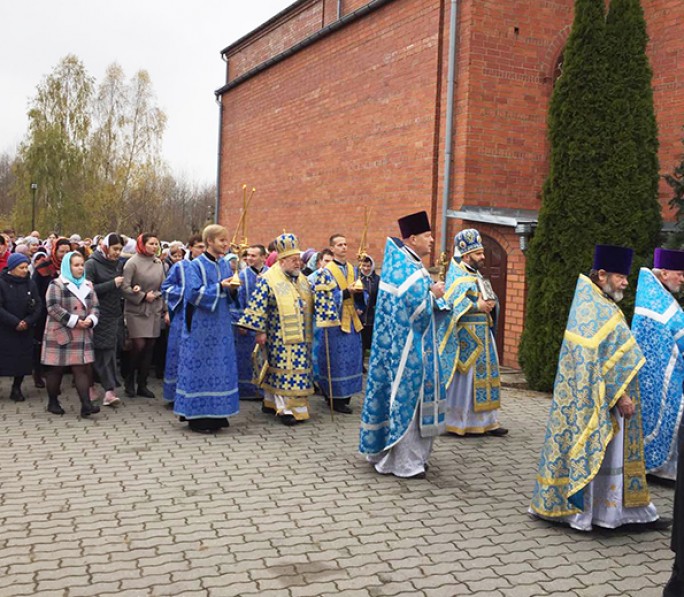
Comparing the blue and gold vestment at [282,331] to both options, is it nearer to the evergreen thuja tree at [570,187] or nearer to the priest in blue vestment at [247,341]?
the priest in blue vestment at [247,341]

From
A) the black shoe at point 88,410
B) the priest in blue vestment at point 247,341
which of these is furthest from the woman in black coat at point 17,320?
the priest in blue vestment at point 247,341

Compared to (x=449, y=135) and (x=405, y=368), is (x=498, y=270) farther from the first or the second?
(x=405, y=368)

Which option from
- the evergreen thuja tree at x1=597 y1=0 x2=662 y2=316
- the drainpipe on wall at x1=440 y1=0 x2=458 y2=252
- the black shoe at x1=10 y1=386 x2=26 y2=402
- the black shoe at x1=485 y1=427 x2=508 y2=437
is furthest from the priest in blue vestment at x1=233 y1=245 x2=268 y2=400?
the evergreen thuja tree at x1=597 y1=0 x2=662 y2=316

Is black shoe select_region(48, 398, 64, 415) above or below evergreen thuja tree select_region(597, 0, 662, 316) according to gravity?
below

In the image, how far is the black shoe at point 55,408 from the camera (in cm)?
782

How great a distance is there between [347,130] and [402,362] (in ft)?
32.3

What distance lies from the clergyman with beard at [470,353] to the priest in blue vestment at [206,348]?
2.21 meters

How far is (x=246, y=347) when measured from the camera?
29.2ft

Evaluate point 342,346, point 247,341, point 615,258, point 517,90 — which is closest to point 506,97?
point 517,90

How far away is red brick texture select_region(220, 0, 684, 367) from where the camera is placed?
11234 millimetres

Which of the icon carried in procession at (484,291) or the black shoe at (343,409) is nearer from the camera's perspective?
the icon carried in procession at (484,291)

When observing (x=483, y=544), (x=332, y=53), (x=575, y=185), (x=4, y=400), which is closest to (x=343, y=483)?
(x=483, y=544)

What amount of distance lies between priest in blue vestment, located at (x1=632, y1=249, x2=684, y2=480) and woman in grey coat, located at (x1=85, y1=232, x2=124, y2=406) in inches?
219

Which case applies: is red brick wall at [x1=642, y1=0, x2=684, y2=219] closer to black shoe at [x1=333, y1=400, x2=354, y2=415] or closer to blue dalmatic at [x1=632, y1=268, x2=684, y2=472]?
blue dalmatic at [x1=632, y1=268, x2=684, y2=472]
